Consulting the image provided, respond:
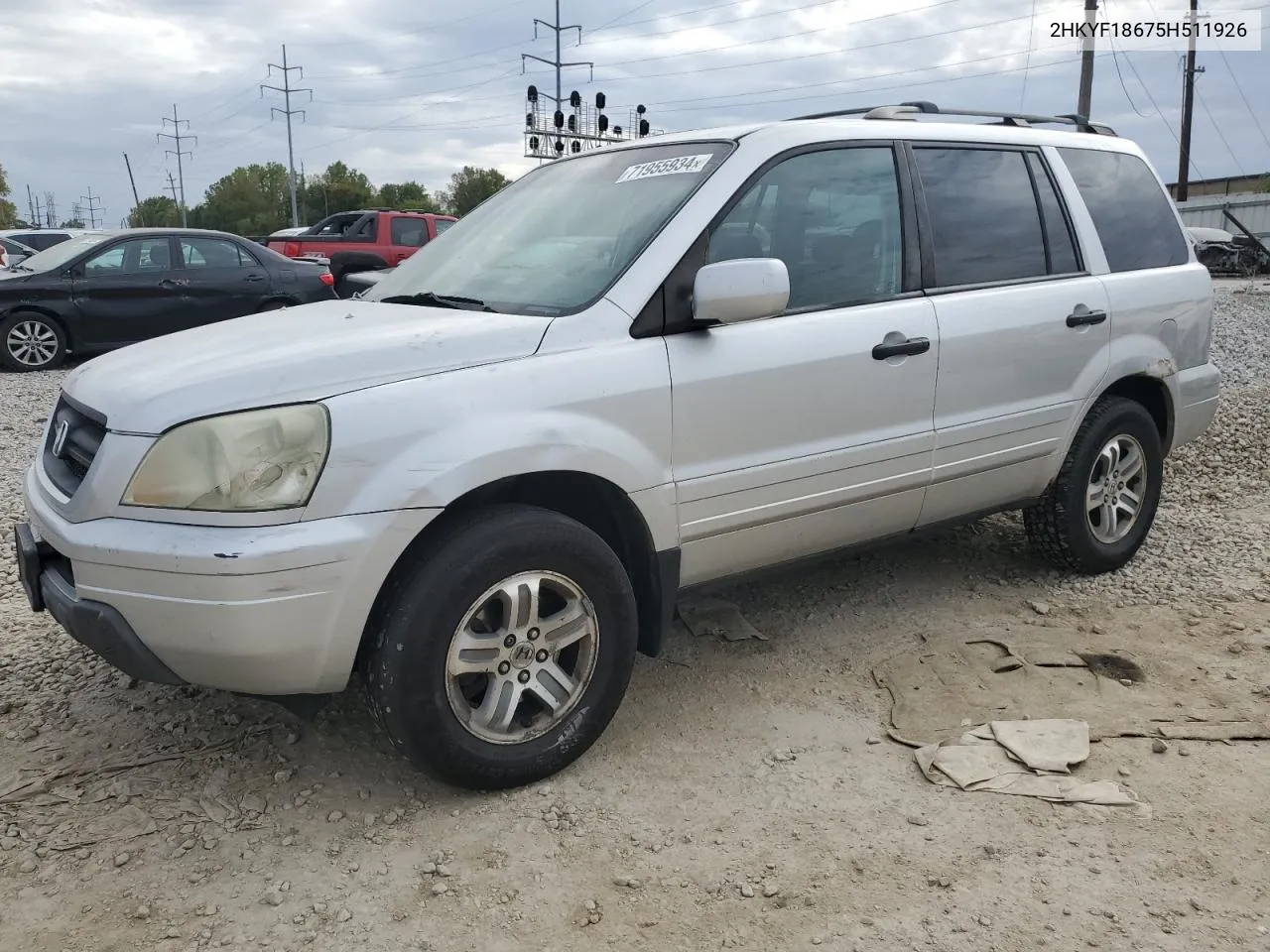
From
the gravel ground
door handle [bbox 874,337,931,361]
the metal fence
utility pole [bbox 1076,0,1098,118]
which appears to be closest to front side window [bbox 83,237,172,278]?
the gravel ground

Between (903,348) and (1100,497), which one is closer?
(903,348)

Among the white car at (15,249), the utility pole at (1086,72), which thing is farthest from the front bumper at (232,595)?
the utility pole at (1086,72)

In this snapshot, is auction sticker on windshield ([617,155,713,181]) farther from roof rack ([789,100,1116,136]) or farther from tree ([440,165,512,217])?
tree ([440,165,512,217])

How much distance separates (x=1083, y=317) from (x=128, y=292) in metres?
9.67

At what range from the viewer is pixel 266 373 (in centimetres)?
267

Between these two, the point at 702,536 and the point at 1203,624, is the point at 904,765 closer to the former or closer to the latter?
the point at 702,536

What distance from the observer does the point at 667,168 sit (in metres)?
3.50

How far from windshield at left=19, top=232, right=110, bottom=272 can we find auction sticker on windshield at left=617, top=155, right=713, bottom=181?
29.7 ft

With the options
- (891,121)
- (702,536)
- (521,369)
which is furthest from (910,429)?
(521,369)

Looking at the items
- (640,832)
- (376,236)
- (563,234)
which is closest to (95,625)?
(640,832)

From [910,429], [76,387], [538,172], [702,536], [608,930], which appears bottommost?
[608,930]

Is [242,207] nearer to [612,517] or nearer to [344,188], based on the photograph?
[344,188]

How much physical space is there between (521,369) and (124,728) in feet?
5.83

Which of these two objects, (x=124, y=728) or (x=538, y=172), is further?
(x=538, y=172)
